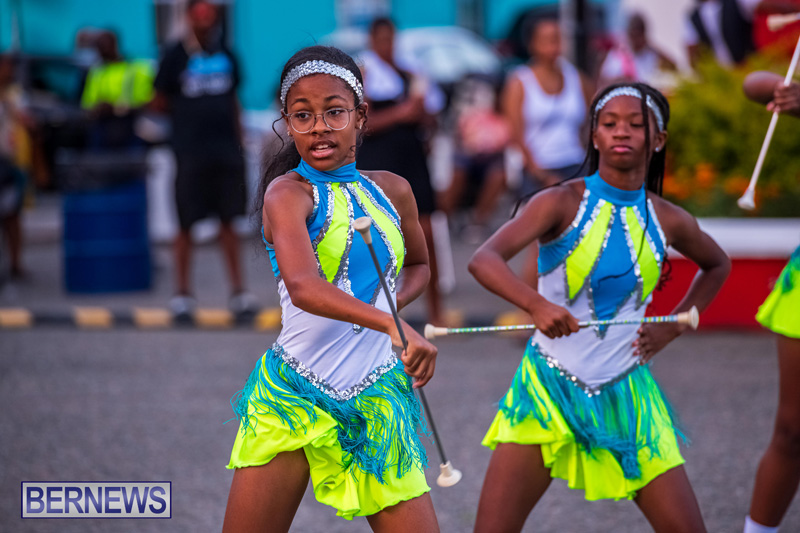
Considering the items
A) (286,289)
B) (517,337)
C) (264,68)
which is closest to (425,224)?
(517,337)

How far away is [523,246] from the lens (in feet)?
10.9

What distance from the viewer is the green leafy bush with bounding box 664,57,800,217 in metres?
7.96

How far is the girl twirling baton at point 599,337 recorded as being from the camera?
128 inches

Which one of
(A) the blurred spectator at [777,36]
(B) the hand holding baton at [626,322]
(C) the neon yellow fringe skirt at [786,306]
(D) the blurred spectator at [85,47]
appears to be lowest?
(D) the blurred spectator at [85,47]

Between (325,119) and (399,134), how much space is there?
447 centimetres

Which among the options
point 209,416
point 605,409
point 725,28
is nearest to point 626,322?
point 605,409

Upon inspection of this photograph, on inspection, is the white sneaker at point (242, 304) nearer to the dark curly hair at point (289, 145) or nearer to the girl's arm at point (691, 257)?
the dark curly hair at point (289, 145)

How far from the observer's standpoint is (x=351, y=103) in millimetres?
2969

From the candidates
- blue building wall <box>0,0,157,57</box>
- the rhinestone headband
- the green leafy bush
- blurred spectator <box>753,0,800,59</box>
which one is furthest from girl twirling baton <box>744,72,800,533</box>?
blue building wall <box>0,0,157,57</box>

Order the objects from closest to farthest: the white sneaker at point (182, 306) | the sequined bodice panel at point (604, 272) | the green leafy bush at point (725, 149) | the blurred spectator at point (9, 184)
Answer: the sequined bodice panel at point (604, 272) < the green leafy bush at point (725, 149) < the white sneaker at point (182, 306) < the blurred spectator at point (9, 184)

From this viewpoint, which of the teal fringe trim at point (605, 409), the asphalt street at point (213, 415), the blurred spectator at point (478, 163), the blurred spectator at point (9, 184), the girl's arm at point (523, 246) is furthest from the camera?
the blurred spectator at point (478, 163)

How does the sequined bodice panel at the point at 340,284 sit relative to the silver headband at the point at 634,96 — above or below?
below

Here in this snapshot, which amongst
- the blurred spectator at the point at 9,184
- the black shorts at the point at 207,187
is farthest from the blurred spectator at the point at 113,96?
the black shorts at the point at 207,187

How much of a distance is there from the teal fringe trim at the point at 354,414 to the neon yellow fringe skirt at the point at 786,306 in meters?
1.43
